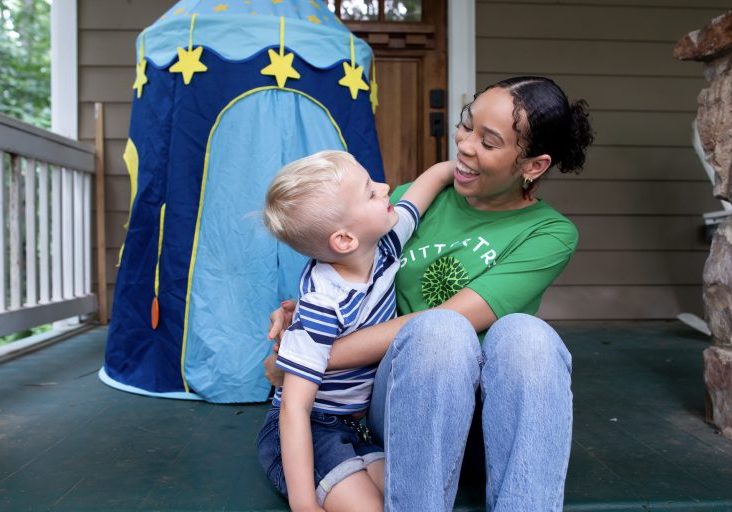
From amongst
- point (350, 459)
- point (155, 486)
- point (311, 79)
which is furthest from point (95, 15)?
point (350, 459)

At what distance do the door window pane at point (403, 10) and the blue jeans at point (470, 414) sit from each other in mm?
2872

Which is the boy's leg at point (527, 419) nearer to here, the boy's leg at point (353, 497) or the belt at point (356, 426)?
the boy's leg at point (353, 497)

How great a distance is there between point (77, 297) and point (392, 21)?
2142 millimetres

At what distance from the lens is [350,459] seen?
1.12m

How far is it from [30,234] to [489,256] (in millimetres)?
2443

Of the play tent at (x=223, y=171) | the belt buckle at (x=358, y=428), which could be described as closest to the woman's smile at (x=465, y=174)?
the belt buckle at (x=358, y=428)

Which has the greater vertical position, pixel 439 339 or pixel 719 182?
pixel 719 182

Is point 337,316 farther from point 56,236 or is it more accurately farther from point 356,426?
point 56,236

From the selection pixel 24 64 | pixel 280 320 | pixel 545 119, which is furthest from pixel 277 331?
pixel 24 64

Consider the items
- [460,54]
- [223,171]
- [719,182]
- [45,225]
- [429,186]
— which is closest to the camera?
[429,186]

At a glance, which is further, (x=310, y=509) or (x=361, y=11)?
(x=361, y=11)

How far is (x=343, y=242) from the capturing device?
112cm

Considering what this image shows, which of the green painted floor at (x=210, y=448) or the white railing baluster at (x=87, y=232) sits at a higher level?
the white railing baluster at (x=87, y=232)

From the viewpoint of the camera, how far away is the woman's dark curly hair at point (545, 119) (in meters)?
1.24
